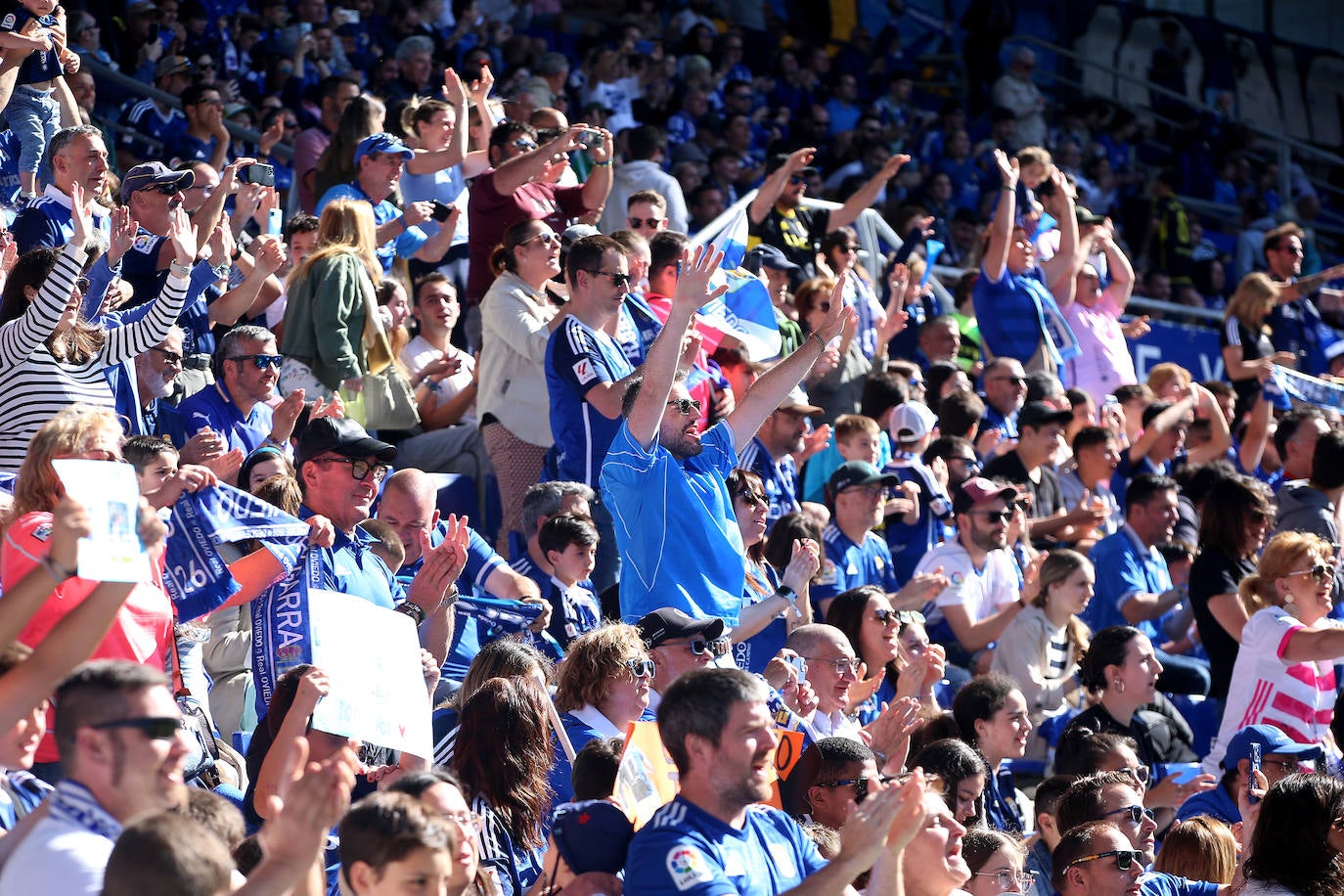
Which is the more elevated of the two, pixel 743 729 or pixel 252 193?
pixel 743 729

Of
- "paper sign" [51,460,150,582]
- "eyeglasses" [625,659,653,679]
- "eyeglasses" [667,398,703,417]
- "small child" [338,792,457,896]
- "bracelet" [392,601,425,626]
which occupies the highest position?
"paper sign" [51,460,150,582]

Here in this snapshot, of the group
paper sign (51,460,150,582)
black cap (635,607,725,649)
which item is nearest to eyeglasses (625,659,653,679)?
black cap (635,607,725,649)

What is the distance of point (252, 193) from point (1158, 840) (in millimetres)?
4999

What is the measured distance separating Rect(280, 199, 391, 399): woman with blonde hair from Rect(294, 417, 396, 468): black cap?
2.31 meters

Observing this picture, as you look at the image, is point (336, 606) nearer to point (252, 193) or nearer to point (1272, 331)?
point (252, 193)

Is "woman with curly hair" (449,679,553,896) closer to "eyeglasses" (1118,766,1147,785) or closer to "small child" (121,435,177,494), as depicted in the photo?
"small child" (121,435,177,494)

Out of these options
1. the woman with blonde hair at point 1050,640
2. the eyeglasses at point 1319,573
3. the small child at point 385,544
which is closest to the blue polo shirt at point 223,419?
the small child at point 385,544

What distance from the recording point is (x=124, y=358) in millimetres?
6883

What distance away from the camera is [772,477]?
8.79 m

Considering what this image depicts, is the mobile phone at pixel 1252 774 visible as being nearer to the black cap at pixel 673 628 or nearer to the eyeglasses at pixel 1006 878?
the eyeglasses at pixel 1006 878

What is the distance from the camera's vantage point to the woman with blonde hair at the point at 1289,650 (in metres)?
7.28

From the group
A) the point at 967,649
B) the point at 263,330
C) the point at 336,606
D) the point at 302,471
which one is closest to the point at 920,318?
the point at 967,649

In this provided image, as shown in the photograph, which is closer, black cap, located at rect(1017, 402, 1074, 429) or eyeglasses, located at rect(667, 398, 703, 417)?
eyeglasses, located at rect(667, 398, 703, 417)

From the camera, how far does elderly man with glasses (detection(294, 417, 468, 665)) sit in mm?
5719
